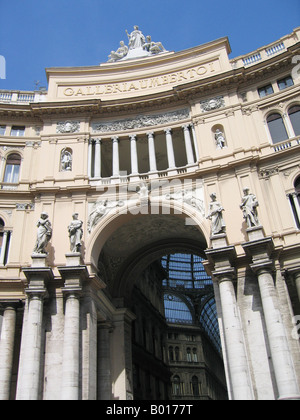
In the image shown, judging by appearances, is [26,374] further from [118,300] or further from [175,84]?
[175,84]

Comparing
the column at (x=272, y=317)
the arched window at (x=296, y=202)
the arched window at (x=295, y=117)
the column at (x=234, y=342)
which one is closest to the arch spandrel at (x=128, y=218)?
the column at (x=272, y=317)

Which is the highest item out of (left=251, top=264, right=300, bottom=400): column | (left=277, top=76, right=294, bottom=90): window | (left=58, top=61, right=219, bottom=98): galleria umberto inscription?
(left=58, top=61, right=219, bottom=98): galleria umberto inscription

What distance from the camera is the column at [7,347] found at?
19.4 metres

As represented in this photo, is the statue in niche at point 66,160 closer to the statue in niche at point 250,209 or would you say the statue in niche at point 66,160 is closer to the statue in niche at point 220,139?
the statue in niche at point 220,139

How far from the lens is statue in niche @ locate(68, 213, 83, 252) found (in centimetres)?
2181

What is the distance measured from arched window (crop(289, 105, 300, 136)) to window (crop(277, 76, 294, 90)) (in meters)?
1.59

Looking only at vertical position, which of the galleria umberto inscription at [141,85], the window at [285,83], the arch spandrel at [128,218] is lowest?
the arch spandrel at [128,218]

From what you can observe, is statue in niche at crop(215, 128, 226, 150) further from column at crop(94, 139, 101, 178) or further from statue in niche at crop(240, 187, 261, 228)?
column at crop(94, 139, 101, 178)

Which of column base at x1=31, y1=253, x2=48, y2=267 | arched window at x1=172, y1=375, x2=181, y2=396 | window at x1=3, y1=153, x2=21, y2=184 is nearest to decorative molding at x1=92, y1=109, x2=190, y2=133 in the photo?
window at x1=3, y1=153, x2=21, y2=184

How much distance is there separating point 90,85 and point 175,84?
603 centimetres

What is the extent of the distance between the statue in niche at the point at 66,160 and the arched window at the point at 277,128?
12.4 metres

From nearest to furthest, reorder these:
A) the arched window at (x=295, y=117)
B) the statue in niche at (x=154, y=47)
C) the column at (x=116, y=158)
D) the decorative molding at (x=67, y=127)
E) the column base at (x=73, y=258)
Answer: the column base at (x=73, y=258) → the arched window at (x=295, y=117) → the column at (x=116, y=158) → the decorative molding at (x=67, y=127) → the statue in niche at (x=154, y=47)

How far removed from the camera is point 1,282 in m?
21.7

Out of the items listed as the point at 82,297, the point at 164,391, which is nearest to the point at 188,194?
the point at 82,297
